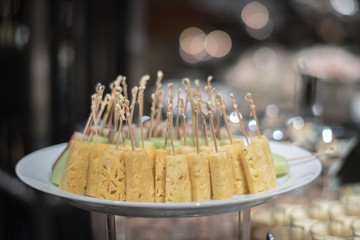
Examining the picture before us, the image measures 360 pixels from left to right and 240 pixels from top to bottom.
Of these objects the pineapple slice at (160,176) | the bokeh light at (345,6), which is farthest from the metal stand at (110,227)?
the bokeh light at (345,6)

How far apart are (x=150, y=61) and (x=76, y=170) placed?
4538 mm

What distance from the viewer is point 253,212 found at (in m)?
1.10

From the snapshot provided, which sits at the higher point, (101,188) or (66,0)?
(66,0)

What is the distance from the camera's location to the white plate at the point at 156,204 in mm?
685

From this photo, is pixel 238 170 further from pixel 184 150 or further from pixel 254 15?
pixel 254 15

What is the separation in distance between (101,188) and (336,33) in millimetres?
4215

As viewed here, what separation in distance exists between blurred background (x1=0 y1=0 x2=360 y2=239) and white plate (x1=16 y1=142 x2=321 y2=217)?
657mm

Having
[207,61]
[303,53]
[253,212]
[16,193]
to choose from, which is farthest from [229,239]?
[207,61]

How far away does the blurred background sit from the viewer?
6.79ft

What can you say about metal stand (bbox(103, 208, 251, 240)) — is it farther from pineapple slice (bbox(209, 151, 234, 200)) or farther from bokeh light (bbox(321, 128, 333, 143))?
bokeh light (bbox(321, 128, 333, 143))

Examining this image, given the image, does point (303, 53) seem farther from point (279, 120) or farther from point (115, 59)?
point (279, 120)

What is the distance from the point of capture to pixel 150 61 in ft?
17.4

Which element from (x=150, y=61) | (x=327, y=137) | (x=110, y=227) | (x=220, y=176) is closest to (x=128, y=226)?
(x=110, y=227)

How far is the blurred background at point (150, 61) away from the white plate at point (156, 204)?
0.66m
